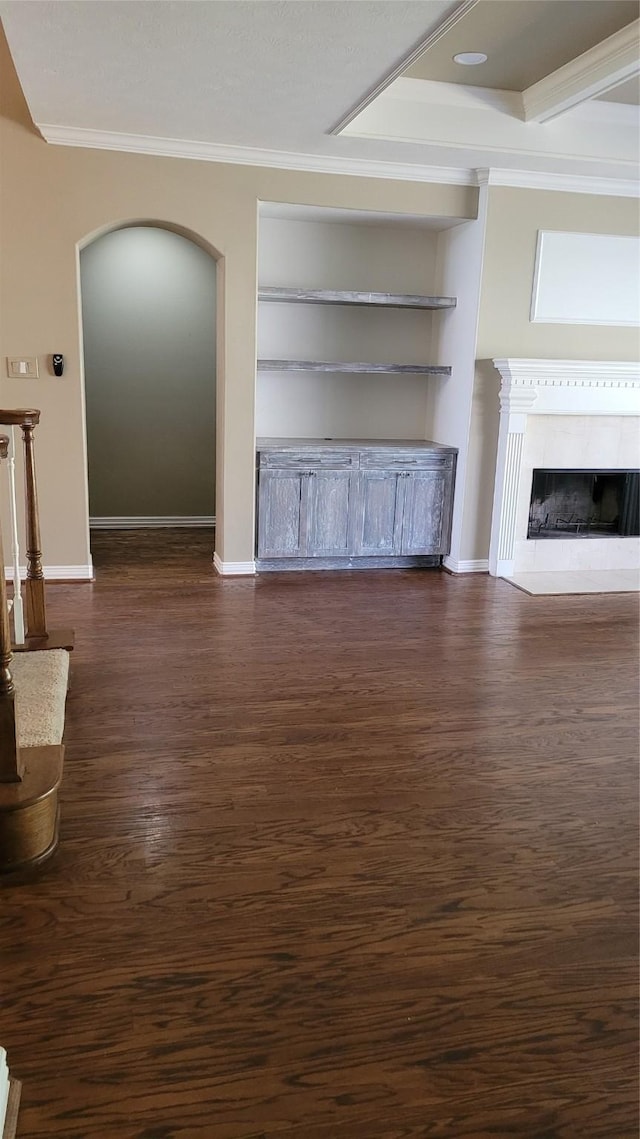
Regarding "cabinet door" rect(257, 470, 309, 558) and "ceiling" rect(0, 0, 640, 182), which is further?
"cabinet door" rect(257, 470, 309, 558)

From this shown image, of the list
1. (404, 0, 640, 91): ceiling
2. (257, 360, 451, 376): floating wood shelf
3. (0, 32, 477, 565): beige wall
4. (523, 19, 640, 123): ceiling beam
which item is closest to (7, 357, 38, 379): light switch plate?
(0, 32, 477, 565): beige wall

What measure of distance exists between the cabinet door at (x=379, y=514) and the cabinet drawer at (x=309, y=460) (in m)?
0.15

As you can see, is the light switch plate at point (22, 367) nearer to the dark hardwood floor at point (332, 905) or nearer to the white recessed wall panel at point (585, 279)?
the dark hardwood floor at point (332, 905)

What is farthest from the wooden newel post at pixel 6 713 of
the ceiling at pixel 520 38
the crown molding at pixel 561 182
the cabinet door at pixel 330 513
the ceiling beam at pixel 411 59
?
the crown molding at pixel 561 182

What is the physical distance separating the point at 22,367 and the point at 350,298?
221 cm

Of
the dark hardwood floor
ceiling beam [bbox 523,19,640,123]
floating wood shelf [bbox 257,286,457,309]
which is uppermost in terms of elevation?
ceiling beam [bbox 523,19,640,123]

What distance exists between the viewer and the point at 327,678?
153 inches

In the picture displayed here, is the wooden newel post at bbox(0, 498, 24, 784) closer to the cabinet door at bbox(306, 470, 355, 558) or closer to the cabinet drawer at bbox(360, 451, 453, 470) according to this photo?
the cabinet door at bbox(306, 470, 355, 558)

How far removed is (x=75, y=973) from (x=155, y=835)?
601mm

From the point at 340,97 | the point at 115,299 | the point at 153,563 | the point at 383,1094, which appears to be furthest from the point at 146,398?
the point at 383,1094

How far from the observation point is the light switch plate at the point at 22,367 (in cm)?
506

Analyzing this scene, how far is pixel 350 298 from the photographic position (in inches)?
223

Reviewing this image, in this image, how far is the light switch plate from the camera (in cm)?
506

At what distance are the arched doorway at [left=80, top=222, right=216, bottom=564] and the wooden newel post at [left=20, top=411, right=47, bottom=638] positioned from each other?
3.57 meters
